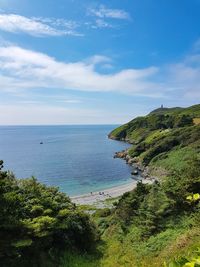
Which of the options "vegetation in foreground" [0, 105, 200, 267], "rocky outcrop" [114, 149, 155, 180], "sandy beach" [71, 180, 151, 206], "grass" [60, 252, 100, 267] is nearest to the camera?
"vegetation in foreground" [0, 105, 200, 267]

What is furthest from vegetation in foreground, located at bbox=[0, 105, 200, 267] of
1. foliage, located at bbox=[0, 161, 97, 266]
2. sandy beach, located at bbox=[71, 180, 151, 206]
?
sandy beach, located at bbox=[71, 180, 151, 206]

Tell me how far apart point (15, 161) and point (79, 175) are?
38820 millimetres

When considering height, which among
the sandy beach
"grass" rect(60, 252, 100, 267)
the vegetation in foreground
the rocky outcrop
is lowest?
the sandy beach

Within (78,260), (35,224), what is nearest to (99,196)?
(78,260)

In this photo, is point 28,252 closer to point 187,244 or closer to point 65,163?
point 187,244

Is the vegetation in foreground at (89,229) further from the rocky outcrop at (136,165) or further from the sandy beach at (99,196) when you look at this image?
the rocky outcrop at (136,165)

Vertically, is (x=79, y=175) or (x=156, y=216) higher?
(x=156, y=216)

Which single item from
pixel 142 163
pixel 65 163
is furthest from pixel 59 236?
pixel 65 163

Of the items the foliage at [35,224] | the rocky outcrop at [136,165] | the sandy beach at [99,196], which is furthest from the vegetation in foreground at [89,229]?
the rocky outcrop at [136,165]

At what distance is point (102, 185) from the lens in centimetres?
7981

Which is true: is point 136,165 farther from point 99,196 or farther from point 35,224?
point 35,224

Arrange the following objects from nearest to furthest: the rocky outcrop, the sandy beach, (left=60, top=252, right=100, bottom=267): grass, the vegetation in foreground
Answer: the vegetation in foreground
(left=60, top=252, right=100, bottom=267): grass
the sandy beach
the rocky outcrop

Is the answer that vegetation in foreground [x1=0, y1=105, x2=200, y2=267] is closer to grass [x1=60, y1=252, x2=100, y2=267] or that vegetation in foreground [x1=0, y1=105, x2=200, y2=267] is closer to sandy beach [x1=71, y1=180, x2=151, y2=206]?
grass [x1=60, y1=252, x2=100, y2=267]

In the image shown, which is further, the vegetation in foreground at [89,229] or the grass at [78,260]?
the grass at [78,260]
